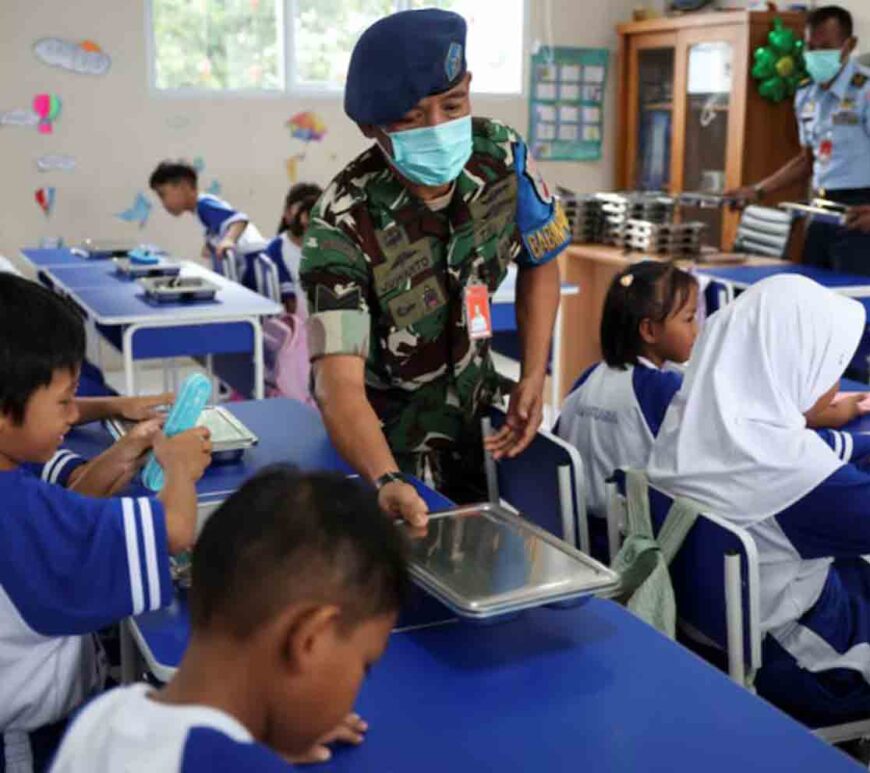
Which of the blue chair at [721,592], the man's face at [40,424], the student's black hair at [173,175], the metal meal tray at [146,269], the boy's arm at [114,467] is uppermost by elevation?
the student's black hair at [173,175]

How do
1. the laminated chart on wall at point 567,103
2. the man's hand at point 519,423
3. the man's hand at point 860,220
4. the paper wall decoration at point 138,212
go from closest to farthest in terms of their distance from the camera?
the man's hand at point 519,423 → the man's hand at point 860,220 → the paper wall decoration at point 138,212 → the laminated chart on wall at point 567,103

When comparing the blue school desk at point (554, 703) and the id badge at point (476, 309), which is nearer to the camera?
the blue school desk at point (554, 703)

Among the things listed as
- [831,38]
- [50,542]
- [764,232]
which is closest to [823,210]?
[764,232]

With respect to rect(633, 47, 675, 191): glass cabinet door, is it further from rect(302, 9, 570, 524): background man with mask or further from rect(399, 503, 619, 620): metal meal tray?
rect(399, 503, 619, 620): metal meal tray

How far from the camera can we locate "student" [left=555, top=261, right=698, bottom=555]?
228 cm

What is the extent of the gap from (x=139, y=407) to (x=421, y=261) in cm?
62

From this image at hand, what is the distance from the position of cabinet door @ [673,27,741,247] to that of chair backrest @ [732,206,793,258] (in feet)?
3.22

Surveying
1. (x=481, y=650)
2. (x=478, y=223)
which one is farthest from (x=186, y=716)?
(x=478, y=223)

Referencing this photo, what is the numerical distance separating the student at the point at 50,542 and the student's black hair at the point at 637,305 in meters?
1.22

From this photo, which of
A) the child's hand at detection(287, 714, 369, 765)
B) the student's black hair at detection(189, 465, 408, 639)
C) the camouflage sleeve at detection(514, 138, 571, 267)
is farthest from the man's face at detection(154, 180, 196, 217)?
the student's black hair at detection(189, 465, 408, 639)

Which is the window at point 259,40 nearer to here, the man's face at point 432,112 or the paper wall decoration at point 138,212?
the paper wall decoration at point 138,212

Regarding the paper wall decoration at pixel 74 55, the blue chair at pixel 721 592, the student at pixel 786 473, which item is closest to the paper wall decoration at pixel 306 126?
the paper wall decoration at pixel 74 55

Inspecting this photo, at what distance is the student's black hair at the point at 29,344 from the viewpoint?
130 centimetres

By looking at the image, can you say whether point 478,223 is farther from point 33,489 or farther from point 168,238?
point 168,238
